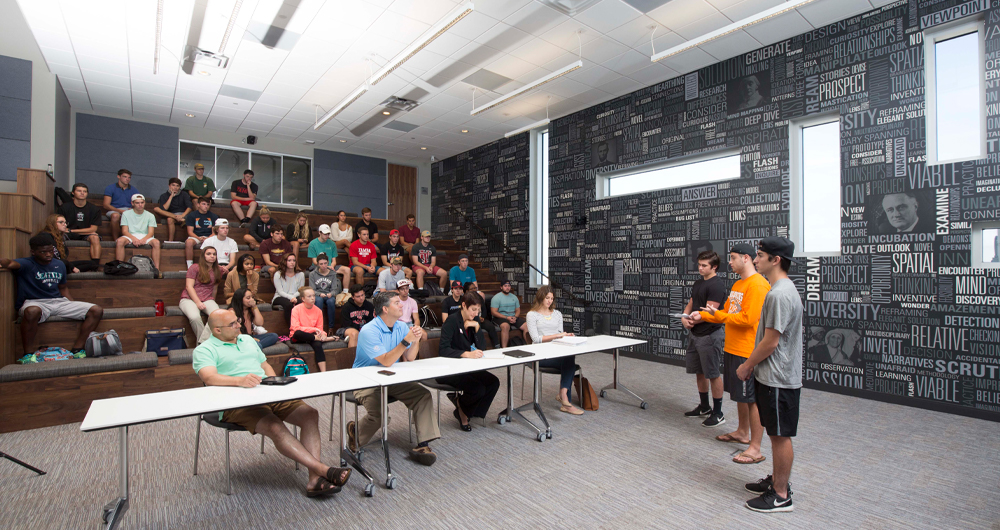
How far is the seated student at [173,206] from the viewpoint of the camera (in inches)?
301

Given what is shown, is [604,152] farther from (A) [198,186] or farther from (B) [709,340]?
(A) [198,186]

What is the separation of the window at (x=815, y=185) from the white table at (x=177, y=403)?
17.1ft

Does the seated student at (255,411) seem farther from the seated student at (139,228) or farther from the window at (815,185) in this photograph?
the window at (815,185)

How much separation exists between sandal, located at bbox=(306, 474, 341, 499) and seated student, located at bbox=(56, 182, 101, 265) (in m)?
5.76

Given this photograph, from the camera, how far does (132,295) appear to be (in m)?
5.86

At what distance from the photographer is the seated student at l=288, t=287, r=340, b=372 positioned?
18.3ft

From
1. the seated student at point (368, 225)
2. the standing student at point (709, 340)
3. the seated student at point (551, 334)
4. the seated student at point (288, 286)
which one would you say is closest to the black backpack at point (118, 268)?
the seated student at point (288, 286)

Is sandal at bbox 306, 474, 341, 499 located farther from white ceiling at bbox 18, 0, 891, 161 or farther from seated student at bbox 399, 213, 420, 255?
seated student at bbox 399, 213, 420, 255

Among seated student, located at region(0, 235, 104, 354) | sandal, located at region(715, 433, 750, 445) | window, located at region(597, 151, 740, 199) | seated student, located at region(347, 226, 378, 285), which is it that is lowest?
sandal, located at region(715, 433, 750, 445)

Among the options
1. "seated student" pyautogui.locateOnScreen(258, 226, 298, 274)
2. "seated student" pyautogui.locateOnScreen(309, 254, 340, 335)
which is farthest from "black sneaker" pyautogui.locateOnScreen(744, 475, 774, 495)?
"seated student" pyautogui.locateOnScreen(258, 226, 298, 274)

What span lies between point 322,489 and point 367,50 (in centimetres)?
531

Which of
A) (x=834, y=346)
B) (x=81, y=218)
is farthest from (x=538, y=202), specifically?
(x=81, y=218)

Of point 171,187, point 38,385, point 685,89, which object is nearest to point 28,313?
point 38,385

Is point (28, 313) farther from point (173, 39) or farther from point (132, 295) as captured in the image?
point (173, 39)
